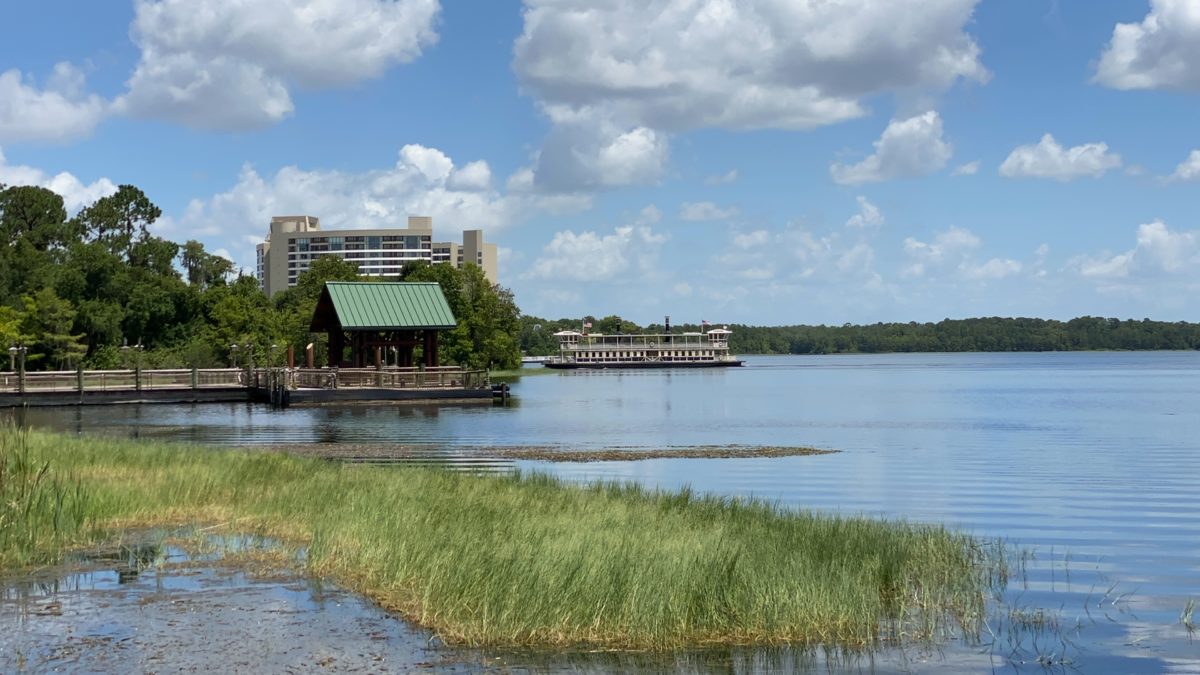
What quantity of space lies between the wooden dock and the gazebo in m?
2.38

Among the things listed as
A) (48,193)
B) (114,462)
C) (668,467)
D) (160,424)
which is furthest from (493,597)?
Result: (48,193)

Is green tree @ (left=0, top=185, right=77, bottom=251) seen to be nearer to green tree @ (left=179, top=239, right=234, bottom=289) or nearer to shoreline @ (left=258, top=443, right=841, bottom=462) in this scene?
green tree @ (left=179, top=239, right=234, bottom=289)

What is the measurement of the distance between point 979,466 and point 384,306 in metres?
39.6

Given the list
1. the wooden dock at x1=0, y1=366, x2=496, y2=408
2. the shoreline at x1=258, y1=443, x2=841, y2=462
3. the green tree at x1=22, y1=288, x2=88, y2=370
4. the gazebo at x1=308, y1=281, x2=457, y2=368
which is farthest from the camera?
the green tree at x1=22, y1=288, x2=88, y2=370

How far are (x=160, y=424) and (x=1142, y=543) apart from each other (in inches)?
1436

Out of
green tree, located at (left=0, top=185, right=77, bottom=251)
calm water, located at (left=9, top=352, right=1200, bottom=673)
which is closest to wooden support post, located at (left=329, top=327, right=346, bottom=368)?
calm water, located at (left=9, top=352, right=1200, bottom=673)

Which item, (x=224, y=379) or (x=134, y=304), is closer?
(x=224, y=379)

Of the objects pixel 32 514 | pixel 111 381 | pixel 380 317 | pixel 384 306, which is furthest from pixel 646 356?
pixel 32 514

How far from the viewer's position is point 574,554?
37.9 ft

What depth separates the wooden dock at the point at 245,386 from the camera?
186 feet

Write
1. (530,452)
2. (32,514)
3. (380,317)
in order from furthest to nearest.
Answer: (380,317), (530,452), (32,514)

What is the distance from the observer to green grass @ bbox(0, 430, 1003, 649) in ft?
34.2

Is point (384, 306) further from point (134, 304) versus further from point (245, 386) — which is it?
point (134, 304)

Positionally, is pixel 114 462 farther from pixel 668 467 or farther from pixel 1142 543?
pixel 1142 543
